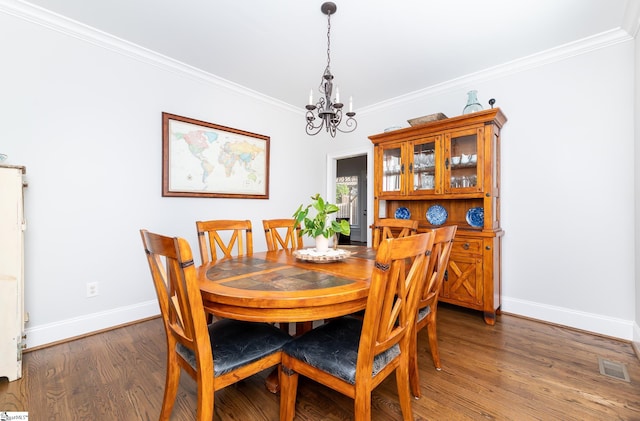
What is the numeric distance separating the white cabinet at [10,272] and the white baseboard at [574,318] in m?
3.96

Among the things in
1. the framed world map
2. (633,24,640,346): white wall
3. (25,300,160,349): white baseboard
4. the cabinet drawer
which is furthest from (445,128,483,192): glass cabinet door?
(25,300,160,349): white baseboard

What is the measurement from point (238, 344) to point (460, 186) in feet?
8.37

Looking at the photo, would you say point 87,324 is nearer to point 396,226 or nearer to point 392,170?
point 396,226

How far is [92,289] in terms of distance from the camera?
2410mm

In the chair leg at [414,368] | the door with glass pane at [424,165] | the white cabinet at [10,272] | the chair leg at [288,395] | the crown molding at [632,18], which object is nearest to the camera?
the chair leg at [288,395]

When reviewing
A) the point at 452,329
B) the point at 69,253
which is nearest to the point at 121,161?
the point at 69,253

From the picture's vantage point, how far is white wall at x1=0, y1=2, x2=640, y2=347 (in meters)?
2.17

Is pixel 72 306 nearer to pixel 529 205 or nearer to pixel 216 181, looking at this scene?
pixel 216 181

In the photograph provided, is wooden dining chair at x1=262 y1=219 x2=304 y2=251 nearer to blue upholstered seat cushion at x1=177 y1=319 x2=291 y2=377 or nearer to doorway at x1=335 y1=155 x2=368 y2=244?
blue upholstered seat cushion at x1=177 y1=319 x2=291 y2=377

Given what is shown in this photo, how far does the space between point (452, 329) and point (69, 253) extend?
3.29 metres

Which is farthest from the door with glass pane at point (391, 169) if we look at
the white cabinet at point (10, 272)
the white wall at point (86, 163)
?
the white cabinet at point (10, 272)

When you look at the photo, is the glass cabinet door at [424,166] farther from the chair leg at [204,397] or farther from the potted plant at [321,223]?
the chair leg at [204,397]

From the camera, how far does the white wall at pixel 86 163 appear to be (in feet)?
6.96

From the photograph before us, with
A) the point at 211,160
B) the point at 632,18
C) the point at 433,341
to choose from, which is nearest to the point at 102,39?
the point at 211,160
